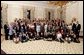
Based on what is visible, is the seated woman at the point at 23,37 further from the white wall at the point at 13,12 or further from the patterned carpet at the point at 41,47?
the white wall at the point at 13,12

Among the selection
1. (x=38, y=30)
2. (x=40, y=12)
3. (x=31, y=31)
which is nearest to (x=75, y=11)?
(x=40, y=12)

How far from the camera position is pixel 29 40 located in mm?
6211

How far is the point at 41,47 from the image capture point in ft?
19.4

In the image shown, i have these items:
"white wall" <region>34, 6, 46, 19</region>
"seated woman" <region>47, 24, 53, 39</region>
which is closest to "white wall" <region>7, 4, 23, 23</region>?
"white wall" <region>34, 6, 46, 19</region>

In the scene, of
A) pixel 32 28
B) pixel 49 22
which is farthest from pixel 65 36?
pixel 32 28

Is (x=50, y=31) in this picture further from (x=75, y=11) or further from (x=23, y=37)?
(x=75, y=11)

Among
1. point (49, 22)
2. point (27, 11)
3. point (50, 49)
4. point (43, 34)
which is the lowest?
point (50, 49)

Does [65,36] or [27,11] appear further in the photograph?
[65,36]

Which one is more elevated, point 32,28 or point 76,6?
point 76,6

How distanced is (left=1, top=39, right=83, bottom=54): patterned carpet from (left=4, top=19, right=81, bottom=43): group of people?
16cm

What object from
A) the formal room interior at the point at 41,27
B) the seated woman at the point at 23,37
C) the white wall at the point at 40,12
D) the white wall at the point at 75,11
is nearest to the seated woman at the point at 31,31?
the formal room interior at the point at 41,27

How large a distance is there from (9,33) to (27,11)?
3.15 feet

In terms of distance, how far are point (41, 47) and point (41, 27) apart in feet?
2.32

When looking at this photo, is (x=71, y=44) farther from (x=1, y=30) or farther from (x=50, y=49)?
(x=1, y=30)
